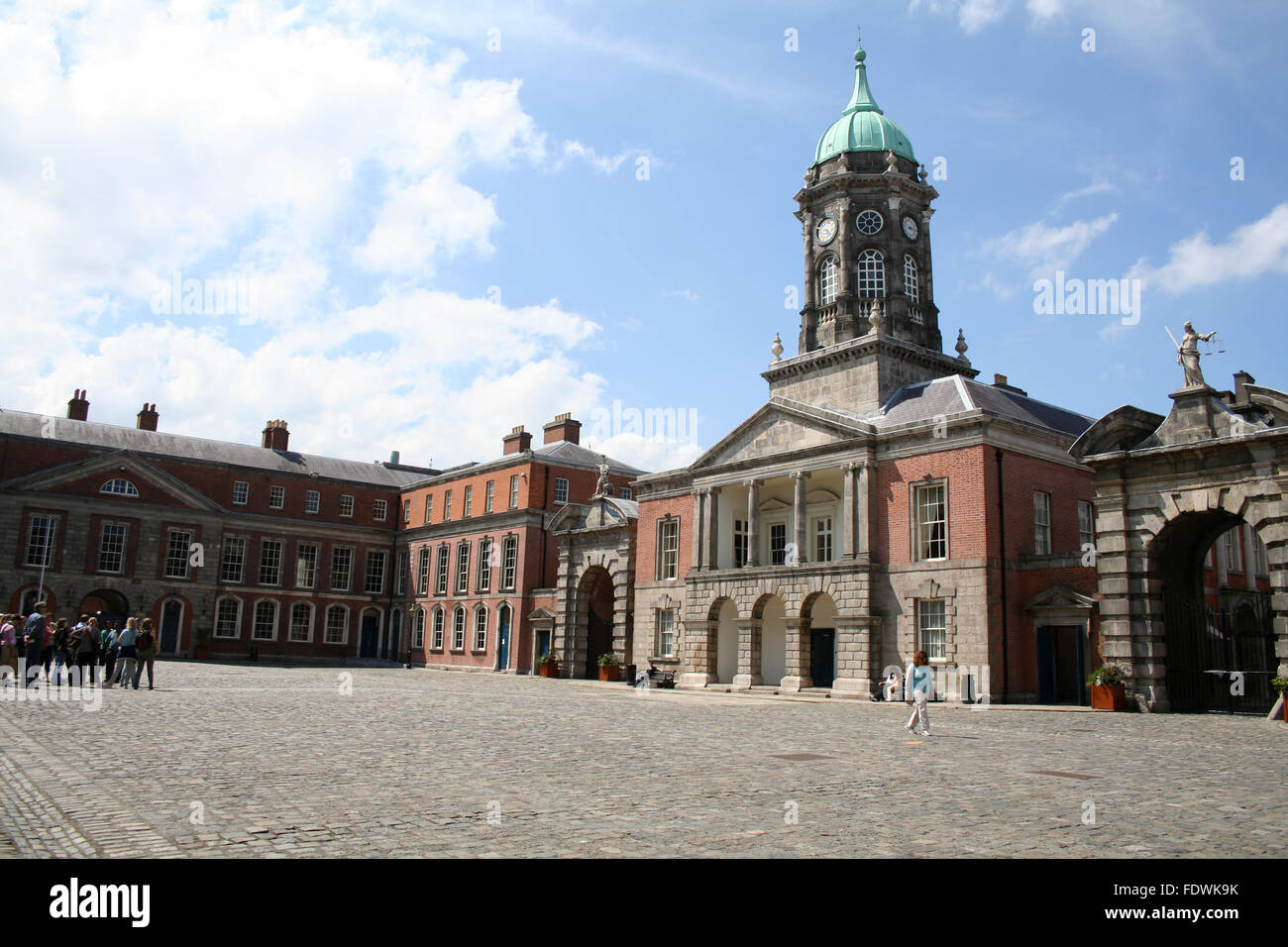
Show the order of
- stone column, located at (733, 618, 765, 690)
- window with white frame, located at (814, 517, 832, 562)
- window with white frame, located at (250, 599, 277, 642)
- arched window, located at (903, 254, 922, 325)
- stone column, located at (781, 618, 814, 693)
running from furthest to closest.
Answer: window with white frame, located at (250, 599, 277, 642) < arched window, located at (903, 254, 922, 325) < window with white frame, located at (814, 517, 832, 562) < stone column, located at (733, 618, 765, 690) < stone column, located at (781, 618, 814, 693)

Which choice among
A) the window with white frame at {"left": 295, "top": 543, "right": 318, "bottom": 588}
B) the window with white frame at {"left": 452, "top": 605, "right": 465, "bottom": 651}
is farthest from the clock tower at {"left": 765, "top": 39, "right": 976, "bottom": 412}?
the window with white frame at {"left": 295, "top": 543, "right": 318, "bottom": 588}

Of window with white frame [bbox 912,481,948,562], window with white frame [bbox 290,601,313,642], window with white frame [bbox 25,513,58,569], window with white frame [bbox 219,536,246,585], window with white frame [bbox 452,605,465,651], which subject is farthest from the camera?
window with white frame [bbox 290,601,313,642]

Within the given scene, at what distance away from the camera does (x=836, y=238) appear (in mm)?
42031

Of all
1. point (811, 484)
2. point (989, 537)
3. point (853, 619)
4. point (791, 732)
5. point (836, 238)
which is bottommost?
point (791, 732)

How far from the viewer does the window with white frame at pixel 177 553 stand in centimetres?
5691

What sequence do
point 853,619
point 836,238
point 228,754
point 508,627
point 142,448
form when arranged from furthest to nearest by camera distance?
point 142,448
point 508,627
point 836,238
point 853,619
point 228,754

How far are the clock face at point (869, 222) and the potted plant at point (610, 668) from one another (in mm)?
22192

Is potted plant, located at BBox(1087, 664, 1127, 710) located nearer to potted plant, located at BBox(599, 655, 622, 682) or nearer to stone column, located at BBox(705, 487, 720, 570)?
stone column, located at BBox(705, 487, 720, 570)

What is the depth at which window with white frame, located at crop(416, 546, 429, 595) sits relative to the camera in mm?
61312

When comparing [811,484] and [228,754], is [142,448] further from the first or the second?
[228,754]

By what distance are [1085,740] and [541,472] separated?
39200 millimetres

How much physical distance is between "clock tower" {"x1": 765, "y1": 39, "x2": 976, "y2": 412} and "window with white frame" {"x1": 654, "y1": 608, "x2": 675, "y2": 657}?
11.3m
